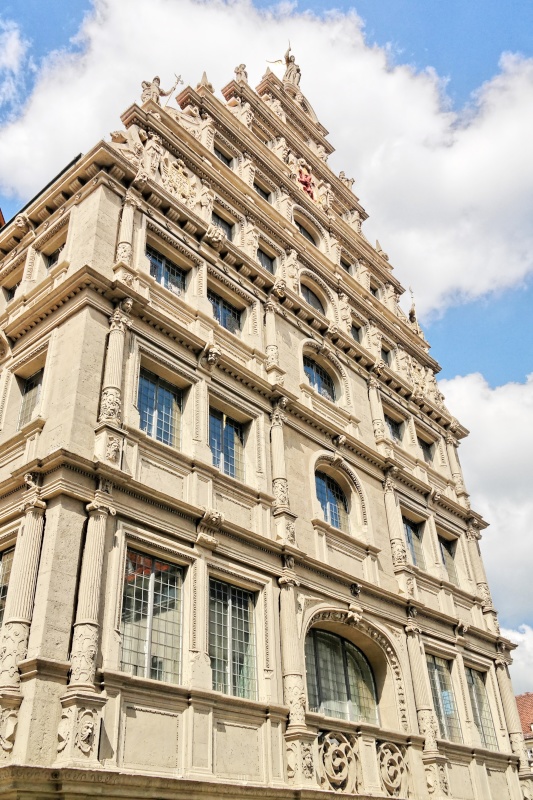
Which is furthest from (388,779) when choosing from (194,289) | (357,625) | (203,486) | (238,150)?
(238,150)

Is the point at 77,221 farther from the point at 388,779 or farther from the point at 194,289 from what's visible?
the point at 388,779

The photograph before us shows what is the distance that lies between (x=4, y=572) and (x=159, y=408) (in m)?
5.17

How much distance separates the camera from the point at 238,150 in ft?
89.7

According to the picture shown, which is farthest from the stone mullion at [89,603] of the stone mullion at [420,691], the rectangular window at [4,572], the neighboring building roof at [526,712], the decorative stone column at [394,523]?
the neighboring building roof at [526,712]

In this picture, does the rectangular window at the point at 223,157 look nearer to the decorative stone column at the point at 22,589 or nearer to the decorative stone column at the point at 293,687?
the decorative stone column at the point at 293,687

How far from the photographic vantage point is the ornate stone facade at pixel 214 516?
12797 millimetres

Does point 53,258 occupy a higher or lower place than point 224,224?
lower

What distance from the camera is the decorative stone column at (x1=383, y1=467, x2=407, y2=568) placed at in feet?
74.6

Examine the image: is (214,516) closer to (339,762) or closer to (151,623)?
(151,623)

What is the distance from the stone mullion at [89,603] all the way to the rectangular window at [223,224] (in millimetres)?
12624

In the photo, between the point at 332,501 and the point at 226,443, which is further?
the point at 332,501

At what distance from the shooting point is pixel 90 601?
41.8 feet

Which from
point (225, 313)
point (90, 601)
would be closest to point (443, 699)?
point (225, 313)

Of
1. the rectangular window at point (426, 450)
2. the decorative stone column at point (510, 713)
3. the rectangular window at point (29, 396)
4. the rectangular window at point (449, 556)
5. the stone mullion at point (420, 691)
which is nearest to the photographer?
the rectangular window at point (29, 396)
